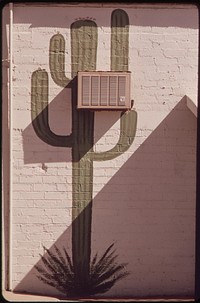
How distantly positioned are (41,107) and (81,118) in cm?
49

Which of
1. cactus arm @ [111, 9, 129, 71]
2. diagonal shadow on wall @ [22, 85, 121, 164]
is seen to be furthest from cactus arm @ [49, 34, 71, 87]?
cactus arm @ [111, 9, 129, 71]

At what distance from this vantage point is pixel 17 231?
795cm

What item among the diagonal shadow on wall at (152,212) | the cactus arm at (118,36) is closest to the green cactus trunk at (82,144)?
the diagonal shadow on wall at (152,212)

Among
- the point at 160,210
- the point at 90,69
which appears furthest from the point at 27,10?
the point at 160,210

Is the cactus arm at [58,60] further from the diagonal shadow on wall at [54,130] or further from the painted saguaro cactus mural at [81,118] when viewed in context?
the diagonal shadow on wall at [54,130]

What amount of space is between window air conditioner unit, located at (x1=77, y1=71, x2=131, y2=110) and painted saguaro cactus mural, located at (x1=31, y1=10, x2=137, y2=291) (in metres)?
0.15

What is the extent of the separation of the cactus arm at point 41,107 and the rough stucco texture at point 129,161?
0.20 ft

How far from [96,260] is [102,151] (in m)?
1.31

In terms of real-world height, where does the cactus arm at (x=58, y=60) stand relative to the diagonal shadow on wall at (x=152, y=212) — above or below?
above

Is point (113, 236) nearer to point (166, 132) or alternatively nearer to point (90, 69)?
point (166, 132)

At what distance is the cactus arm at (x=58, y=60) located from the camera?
312 inches

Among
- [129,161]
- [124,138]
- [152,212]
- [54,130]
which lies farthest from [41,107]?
[152,212]

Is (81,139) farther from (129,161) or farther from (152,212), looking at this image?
(152,212)

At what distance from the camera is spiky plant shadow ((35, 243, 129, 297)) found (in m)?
7.99
